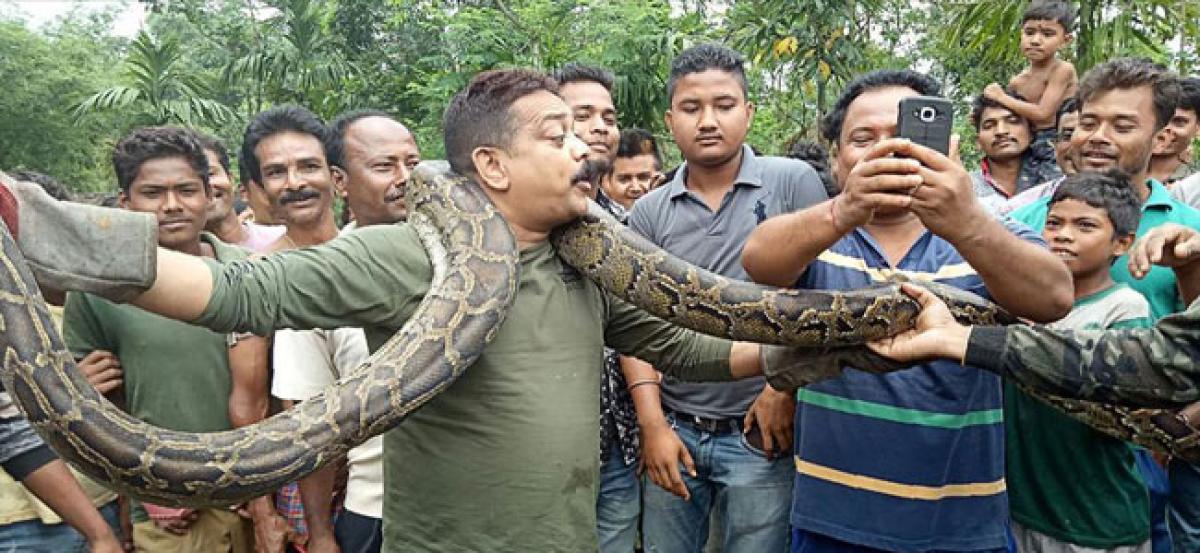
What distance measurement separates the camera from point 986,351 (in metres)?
2.84

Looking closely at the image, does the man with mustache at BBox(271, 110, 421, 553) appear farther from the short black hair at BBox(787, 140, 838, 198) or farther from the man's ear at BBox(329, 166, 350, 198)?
the short black hair at BBox(787, 140, 838, 198)

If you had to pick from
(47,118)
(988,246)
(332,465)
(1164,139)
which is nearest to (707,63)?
(988,246)

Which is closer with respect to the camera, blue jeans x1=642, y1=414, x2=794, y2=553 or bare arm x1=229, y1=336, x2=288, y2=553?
bare arm x1=229, y1=336, x2=288, y2=553

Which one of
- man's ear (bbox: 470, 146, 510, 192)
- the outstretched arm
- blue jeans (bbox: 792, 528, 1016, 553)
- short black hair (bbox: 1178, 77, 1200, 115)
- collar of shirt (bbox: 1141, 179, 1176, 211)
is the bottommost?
blue jeans (bbox: 792, 528, 1016, 553)

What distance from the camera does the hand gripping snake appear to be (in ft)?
7.58

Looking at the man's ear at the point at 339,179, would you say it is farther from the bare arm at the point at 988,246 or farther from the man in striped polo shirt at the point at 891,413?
the bare arm at the point at 988,246

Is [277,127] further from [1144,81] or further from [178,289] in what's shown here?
[1144,81]

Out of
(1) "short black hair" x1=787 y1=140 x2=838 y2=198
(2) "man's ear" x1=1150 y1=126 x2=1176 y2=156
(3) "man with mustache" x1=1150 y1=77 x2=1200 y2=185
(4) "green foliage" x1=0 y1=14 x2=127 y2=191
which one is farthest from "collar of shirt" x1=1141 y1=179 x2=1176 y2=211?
(4) "green foliage" x1=0 y1=14 x2=127 y2=191

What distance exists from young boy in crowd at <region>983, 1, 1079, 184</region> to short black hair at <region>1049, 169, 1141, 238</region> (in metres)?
3.17

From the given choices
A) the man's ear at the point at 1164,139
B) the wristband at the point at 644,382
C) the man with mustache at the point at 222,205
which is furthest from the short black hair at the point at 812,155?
the man with mustache at the point at 222,205

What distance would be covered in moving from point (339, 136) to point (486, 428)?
2.62 m

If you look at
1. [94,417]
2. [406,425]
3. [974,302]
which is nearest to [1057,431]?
[974,302]

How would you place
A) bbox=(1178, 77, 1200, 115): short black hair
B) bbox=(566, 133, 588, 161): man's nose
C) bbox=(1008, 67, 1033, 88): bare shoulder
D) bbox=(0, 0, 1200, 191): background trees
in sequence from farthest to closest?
bbox=(0, 0, 1200, 191): background trees
bbox=(1008, 67, 1033, 88): bare shoulder
bbox=(1178, 77, 1200, 115): short black hair
bbox=(566, 133, 588, 161): man's nose

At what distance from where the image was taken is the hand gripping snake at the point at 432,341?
2311mm
